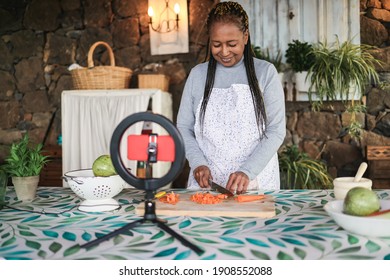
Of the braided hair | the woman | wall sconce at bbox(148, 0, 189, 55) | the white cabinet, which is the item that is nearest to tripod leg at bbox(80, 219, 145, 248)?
the woman

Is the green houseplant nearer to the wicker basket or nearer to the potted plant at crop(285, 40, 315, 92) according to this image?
the potted plant at crop(285, 40, 315, 92)

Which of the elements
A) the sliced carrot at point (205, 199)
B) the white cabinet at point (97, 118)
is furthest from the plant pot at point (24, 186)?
the white cabinet at point (97, 118)

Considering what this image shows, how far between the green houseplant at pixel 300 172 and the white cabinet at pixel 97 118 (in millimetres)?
1021

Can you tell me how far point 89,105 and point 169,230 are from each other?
263 cm

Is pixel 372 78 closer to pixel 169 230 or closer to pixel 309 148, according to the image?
pixel 309 148

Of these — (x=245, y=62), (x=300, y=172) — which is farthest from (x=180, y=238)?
(x=300, y=172)

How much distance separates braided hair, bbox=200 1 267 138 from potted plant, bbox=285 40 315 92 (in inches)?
68.8

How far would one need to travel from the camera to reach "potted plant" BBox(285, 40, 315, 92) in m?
3.54

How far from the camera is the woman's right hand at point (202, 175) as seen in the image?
1.69 meters

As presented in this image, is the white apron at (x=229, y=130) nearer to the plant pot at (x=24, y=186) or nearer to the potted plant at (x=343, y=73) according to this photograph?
the plant pot at (x=24, y=186)

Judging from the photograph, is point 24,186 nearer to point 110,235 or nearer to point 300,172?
point 110,235

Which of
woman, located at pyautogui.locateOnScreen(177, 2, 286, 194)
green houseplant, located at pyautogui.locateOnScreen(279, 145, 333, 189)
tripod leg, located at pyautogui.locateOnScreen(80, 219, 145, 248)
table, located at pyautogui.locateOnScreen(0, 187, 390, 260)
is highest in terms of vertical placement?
woman, located at pyautogui.locateOnScreen(177, 2, 286, 194)

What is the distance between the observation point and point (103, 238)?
3.42 ft
